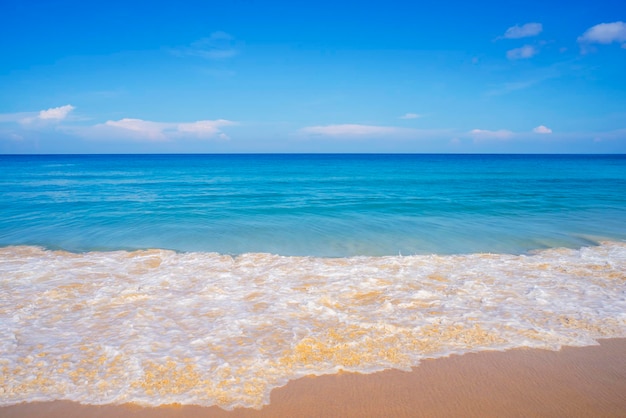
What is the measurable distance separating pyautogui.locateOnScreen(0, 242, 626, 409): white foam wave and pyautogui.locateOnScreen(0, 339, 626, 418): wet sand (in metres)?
0.20

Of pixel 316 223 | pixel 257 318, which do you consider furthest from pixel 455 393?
pixel 316 223

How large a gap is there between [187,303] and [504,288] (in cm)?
742

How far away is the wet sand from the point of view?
4531mm

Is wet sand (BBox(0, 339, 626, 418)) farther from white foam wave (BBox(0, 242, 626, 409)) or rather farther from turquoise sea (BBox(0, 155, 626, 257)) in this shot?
turquoise sea (BBox(0, 155, 626, 257))

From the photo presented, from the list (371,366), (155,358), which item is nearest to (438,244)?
(371,366)

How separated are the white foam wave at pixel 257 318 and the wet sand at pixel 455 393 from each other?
0.20 m

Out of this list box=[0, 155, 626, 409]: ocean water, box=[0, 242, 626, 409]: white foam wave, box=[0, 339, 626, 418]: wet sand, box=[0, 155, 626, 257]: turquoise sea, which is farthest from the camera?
box=[0, 155, 626, 257]: turquoise sea

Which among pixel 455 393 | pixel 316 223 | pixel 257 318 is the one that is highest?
pixel 316 223

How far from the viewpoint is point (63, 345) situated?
6.05 meters

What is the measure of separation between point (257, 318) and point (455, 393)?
3.76 m

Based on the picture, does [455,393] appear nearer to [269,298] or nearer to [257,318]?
[257,318]

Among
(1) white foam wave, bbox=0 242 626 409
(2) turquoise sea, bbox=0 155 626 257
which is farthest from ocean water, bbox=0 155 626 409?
(2) turquoise sea, bbox=0 155 626 257

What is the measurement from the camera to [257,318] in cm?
711

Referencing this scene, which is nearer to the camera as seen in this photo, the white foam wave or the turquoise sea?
the white foam wave
